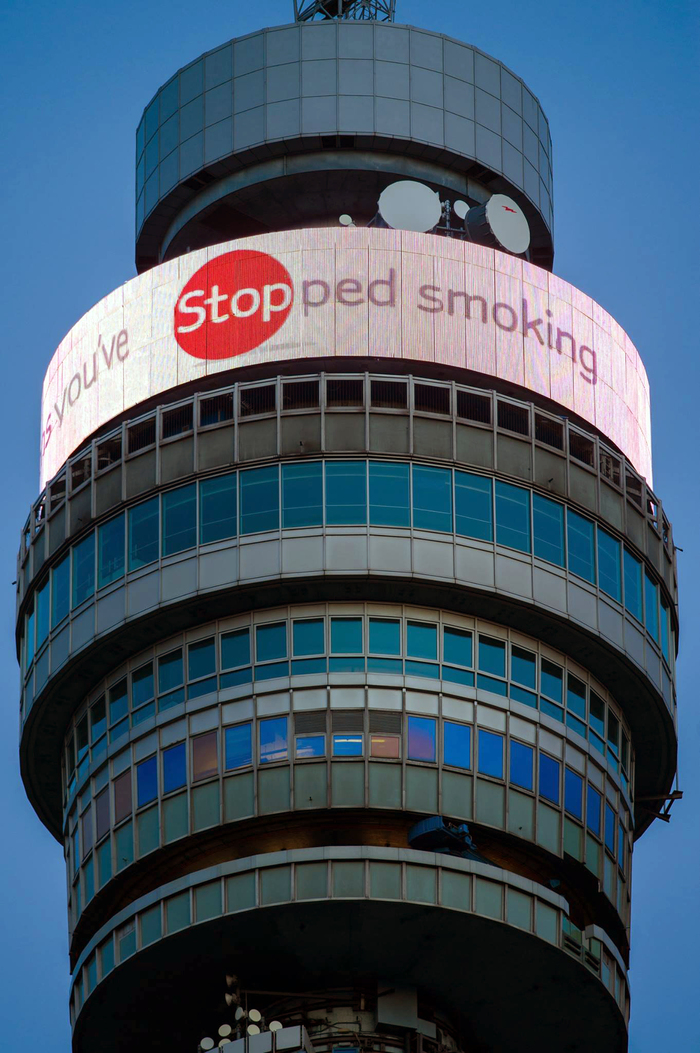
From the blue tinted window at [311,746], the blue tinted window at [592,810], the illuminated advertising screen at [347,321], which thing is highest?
the illuminated advertising screen at [347,321]

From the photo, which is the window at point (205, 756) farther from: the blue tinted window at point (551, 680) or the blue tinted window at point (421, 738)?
the blue tinted window at point (551, 680)

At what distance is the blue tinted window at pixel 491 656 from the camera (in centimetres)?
7525

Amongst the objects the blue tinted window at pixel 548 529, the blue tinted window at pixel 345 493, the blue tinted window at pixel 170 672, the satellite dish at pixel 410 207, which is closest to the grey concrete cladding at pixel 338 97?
the satellite dish at pixel 410 207

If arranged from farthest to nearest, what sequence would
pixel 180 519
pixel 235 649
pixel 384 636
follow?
pixel 180 519
pixel 235 649
pixel 384 636

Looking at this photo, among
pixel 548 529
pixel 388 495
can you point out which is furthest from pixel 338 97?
pixel 548 529

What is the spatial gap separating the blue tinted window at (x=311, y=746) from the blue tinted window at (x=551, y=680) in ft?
26.3

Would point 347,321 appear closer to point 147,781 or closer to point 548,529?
point 548,529

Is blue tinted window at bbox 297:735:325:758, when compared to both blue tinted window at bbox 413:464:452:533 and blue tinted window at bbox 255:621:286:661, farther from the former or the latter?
blue tinted window at bbox 413:464:452:533

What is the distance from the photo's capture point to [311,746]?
72875 mm

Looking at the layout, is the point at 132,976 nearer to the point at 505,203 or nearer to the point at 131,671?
the point at 131,671

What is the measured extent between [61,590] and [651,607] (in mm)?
20585

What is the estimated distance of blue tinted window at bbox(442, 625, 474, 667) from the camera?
74.9m

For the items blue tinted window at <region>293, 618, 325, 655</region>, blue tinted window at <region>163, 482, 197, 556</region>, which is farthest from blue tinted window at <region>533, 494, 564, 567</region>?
blue tinted window at <region>163, 482, 197, 556</region>

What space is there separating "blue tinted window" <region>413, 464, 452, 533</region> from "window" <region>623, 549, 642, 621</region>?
727 cm
